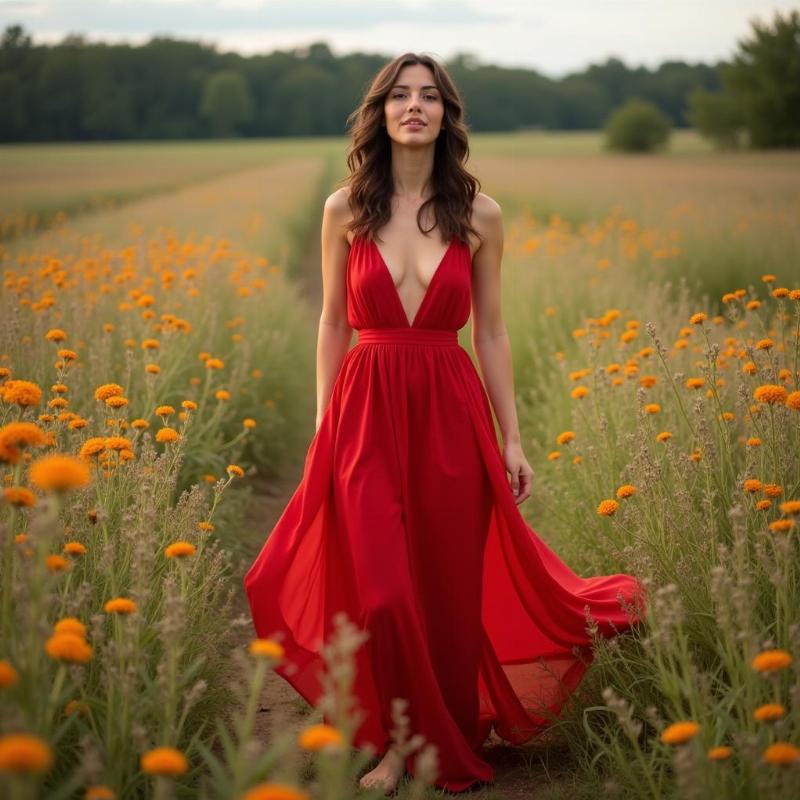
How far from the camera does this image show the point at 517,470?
3.13 meters

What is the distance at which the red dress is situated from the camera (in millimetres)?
2812

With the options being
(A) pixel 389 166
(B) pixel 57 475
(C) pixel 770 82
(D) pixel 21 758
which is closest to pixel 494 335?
(A) pixel 389 166

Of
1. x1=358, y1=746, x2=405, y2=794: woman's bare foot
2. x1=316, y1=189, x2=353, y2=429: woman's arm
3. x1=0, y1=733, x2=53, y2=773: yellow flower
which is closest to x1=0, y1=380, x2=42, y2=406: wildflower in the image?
x1=316, y1=189, x2=353, y2=429: woman's arm

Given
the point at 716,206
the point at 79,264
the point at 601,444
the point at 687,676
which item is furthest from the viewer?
the point at 716,206

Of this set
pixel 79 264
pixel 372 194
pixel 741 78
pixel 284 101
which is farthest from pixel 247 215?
pixel 284 101

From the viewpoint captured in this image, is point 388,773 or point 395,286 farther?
point 395,286

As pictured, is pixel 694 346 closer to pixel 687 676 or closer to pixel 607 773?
pixel 607 773

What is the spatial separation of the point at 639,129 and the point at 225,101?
43.5 meters

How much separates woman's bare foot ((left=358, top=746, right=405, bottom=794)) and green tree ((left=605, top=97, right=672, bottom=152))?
168 feet

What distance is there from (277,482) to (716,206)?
9.52 m

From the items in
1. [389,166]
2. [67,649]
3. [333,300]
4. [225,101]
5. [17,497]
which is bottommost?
[67,649]

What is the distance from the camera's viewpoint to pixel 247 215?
1575 cm

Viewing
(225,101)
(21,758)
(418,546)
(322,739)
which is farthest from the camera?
(225,101)

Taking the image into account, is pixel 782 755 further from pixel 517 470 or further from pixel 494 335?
pixel 494 335
